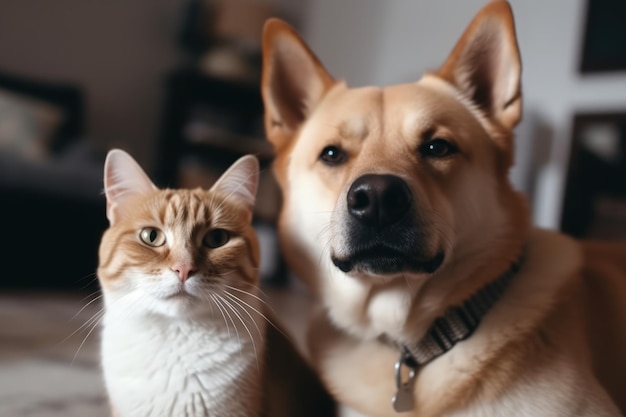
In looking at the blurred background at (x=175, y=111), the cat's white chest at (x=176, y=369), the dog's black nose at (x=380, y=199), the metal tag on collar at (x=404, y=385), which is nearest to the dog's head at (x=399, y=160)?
the dog's black nose at (x=380, y=199)

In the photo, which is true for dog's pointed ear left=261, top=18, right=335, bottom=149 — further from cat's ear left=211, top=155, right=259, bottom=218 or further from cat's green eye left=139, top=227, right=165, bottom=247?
cat's green eye left=139, top=227, right=165, bottom=247

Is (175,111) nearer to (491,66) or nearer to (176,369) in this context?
(491,66)

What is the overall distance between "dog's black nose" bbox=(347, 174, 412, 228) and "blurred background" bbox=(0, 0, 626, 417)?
0.76 meters

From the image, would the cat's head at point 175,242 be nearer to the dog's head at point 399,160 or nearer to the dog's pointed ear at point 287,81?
the dog's head at point 399,160

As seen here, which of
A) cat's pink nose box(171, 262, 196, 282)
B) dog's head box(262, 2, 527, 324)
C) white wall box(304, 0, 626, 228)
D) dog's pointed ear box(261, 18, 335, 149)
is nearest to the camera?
cat's pink nose box(171, 262, 196, 282)

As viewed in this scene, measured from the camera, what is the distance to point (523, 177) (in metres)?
3.07

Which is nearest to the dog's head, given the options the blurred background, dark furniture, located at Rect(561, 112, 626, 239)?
the blurred background

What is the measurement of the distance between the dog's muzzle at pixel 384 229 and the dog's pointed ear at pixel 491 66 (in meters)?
0.36

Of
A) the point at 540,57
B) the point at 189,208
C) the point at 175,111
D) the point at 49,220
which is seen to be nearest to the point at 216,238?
the point at 189,208

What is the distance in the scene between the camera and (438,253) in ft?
3.00

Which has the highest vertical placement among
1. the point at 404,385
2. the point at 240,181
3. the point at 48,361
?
the point at 240,181

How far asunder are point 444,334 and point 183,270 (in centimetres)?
48

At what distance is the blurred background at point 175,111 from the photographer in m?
2.18

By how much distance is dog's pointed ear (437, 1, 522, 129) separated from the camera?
1038 mm
